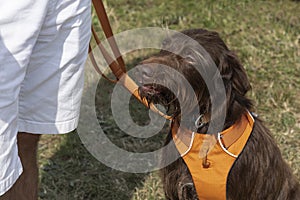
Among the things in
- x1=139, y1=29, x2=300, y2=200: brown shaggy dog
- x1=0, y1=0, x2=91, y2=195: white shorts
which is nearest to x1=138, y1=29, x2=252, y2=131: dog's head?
x1=139, y1=29, x2=300, y2=200: brown shaggy dog

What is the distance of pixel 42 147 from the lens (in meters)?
4.89

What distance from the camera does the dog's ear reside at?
3.43 metres

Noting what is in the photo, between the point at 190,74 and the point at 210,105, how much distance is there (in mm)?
211

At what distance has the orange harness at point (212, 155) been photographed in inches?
138

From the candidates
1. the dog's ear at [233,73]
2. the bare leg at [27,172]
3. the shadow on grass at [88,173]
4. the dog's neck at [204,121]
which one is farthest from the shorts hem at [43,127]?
the shadow on grass at [88,173]

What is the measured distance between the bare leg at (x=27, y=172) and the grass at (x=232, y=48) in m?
0.99

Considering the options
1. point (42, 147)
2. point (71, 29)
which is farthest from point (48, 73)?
point (42, 147)

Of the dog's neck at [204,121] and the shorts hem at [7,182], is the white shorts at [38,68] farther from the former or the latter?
the dog's neck at [204,121]

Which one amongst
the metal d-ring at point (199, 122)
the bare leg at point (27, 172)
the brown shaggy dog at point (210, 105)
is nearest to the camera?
the bare leg at point (27, 172)

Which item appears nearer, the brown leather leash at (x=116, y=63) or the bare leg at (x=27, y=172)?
the bare leg at (x=27, y=172)

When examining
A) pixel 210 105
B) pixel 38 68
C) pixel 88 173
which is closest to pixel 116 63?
pixel 210 105

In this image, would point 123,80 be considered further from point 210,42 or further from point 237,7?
point 237,7

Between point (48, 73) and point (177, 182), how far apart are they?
3.96ft

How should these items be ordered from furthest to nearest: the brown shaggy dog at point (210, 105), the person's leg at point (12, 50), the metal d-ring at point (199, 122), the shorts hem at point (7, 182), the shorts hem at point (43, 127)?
the metal d-ring at point (199, 122) → the brown shaggy dog at point (210, 105) → the shorts hem at point (43, 127) → the shorts hem at point (7, 182) → the person's leg at point (12, 50)
